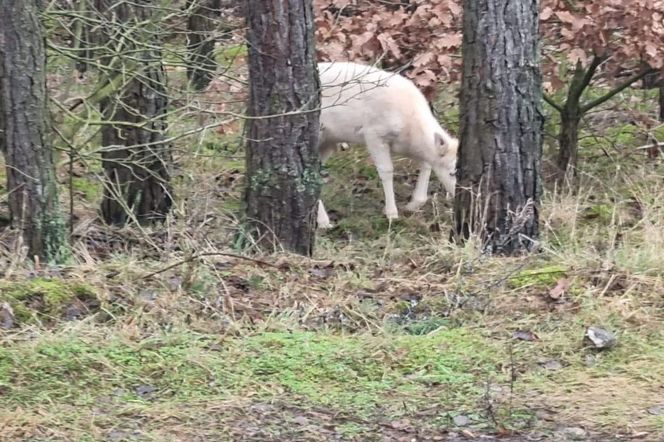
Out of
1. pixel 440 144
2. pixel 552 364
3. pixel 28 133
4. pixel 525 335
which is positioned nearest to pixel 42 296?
pixel 28 133

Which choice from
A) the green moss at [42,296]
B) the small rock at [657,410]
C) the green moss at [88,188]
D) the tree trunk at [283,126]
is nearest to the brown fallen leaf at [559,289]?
the small rock at [657,410]

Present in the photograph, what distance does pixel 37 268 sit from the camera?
6.87m

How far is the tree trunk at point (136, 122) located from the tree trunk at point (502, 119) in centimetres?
258

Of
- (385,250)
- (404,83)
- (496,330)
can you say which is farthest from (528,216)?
(404,83)

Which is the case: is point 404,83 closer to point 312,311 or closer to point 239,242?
point 239,242

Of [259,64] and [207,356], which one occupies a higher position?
[259,64]

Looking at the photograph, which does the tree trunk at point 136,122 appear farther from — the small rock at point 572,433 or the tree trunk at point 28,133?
the small rock at point 572,433

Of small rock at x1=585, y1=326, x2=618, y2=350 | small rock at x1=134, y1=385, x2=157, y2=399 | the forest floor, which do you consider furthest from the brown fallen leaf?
small rock at x1=134, y1=385, x2=157, y2=399

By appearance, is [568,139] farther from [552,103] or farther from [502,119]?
[502,119]

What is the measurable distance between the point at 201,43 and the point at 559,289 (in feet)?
11.7

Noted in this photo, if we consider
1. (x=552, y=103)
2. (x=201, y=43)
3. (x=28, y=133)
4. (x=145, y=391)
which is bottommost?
(x=145, y=391)

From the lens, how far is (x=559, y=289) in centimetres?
685

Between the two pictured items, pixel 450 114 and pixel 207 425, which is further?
pixel 450 114

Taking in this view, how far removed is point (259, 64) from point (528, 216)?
2.51 meters
